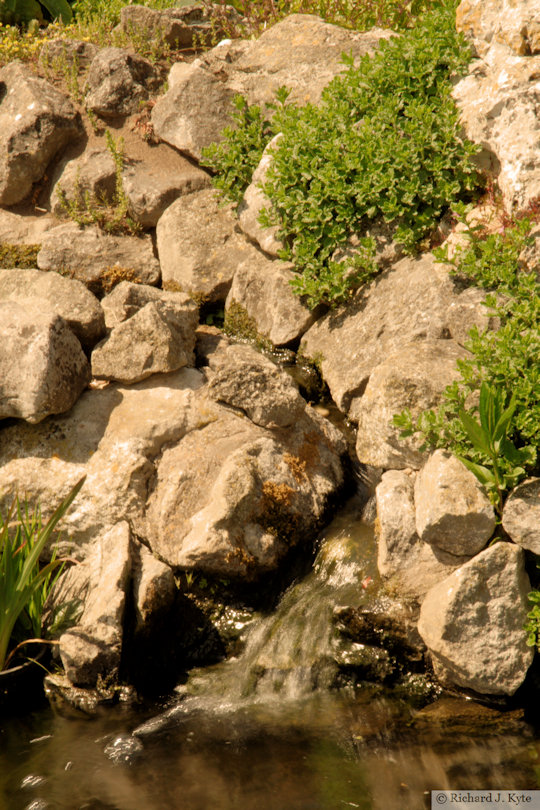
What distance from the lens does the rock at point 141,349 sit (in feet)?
24.7

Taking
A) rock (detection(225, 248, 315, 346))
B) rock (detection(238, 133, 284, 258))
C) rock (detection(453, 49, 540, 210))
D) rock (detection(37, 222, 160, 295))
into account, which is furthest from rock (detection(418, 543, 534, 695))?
rock (detection(37, 222, 160, 295))

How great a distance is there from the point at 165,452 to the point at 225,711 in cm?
254

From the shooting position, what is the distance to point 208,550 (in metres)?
6.54

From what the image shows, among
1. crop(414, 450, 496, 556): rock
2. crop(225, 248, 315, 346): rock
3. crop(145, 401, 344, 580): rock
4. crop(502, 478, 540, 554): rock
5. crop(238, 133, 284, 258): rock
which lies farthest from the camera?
crop(238, 133, 284, 258): rock

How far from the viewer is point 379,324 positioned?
26.6 feet

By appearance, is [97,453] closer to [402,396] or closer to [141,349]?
[141,349]

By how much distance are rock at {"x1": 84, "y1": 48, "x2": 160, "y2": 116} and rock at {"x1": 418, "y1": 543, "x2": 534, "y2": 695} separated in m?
9.00

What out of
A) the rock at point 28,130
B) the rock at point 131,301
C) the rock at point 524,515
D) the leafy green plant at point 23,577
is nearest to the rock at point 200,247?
the rock at point 131,301

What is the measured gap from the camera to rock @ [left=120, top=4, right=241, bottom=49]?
12.1 meters

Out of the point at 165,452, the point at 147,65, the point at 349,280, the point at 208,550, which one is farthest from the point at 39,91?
the point at 208,550

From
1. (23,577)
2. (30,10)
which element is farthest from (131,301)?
(30,10)

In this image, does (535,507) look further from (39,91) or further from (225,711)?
(39,91)

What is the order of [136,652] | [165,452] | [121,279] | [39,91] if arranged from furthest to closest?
[39,91]
[121,279]
[165,452]
[136,652]

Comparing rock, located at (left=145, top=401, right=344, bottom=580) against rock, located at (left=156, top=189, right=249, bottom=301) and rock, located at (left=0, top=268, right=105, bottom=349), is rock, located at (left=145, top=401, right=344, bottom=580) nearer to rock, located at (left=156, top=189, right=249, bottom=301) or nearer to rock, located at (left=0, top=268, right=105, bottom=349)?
rock, located at (left=0, top=268, right=105, bottom=349)
